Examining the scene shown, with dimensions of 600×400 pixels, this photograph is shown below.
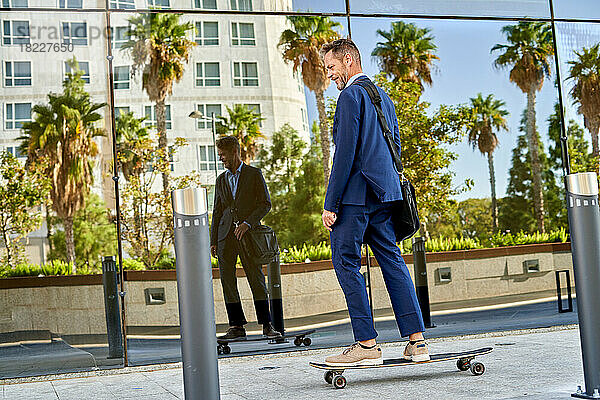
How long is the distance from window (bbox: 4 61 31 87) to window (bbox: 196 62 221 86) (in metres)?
1.44

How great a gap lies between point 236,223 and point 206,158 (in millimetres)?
642

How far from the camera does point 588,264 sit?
3598mm

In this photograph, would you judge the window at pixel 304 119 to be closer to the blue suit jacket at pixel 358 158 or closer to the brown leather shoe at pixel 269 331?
the brown leather shoe at pixel 269 331

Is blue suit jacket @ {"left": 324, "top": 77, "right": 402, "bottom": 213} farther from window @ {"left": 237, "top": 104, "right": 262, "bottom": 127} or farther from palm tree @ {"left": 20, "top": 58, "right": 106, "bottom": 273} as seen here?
palm tree @ {"left": 20, "top": 58, "right": 106, "bottom": 273}

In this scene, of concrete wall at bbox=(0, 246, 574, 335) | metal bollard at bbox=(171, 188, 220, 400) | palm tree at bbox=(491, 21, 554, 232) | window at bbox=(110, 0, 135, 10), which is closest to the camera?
metal bollard at bbox=(171, 188, 220, 400)

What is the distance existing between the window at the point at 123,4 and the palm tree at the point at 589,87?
446 cm

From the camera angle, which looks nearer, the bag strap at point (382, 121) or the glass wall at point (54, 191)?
the bag strap at point (382, 121)

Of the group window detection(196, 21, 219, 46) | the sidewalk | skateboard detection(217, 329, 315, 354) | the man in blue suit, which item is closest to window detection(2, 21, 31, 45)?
window detection(196, 21, 219, 46)

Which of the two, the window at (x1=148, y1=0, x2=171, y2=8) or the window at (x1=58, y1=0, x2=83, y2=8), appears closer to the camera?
the window at (x1=58, y1=0, x2=83, y2=8)

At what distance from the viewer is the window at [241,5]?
22.7 feet

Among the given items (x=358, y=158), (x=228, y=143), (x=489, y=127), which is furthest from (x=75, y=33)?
(x=489, y=127)

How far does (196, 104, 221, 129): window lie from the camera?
6.74 metres

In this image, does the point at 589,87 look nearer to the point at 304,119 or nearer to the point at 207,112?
the point at 304,119

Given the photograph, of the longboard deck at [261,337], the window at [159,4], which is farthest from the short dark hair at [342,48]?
the longboard deck at [261,337]
